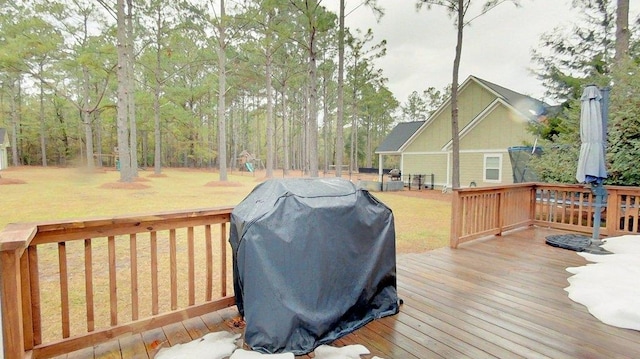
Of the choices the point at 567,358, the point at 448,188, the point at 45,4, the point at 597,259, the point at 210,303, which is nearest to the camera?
the point at 567,358

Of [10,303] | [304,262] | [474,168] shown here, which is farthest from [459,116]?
[10,303]

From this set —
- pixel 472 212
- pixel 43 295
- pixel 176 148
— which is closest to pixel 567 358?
pixel 472 212

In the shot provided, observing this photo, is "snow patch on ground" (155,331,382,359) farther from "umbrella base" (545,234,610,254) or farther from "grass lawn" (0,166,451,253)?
"umbrella base" (545,234,610,254)

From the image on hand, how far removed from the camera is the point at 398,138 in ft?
60.7

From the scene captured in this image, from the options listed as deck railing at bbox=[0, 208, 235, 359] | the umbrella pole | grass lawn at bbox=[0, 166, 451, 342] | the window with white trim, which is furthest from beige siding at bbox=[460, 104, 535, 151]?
deck railing at bbox=[0, 208, 235, 359]

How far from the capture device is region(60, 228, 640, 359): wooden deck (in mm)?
1896

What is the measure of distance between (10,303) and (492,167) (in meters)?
14.3

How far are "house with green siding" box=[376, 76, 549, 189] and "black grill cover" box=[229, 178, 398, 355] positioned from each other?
9984 millimetres

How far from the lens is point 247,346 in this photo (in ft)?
6.30

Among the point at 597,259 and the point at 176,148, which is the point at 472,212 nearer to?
the point at 597,259

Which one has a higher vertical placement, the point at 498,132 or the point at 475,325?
the point at 498,132

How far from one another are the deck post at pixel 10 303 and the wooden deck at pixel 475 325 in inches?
23.8

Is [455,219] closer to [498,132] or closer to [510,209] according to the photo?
[510,209]

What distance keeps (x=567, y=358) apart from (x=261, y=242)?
1.93m
